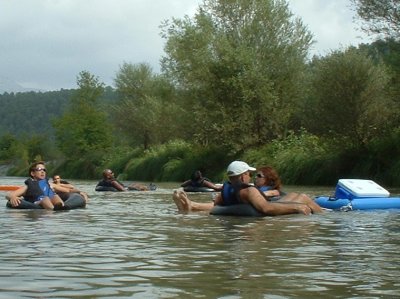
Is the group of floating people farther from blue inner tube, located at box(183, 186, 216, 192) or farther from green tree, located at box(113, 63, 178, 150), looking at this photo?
A: green tree, located at box(113, 63, 178, 150)

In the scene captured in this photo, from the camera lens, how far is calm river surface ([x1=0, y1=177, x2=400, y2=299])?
17.7 ft

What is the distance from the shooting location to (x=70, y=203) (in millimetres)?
14992

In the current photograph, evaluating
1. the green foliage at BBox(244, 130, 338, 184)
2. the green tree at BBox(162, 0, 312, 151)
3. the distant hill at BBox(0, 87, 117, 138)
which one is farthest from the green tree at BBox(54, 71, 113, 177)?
the distant hill at BBox(0, 87, 117, 138)

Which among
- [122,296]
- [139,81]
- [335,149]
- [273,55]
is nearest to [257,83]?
[273,55]

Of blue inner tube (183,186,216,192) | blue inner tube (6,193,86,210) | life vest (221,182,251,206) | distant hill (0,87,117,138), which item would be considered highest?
distant hill (0,87,117,138)

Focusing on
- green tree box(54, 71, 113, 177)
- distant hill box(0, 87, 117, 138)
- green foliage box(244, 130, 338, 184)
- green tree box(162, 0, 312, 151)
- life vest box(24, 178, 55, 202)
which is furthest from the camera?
distant hill box(0, 87, 117, 138)

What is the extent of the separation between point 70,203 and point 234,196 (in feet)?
12.1

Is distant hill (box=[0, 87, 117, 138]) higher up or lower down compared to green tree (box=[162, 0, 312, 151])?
higher up

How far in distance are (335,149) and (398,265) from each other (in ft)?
77.8

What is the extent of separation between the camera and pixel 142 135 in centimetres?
5862

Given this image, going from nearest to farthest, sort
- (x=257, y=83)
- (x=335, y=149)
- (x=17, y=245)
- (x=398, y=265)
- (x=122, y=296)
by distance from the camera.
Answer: (x=122, y=296) → (x=398, y=265) → (x=17, y=245) → (x=335, y=149) → (x=257, y=83)

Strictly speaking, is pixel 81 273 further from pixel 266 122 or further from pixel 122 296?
pixel 266 122

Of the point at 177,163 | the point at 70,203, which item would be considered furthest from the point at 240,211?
the point at 177,163

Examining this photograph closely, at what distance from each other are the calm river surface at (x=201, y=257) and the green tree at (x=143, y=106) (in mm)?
40567
